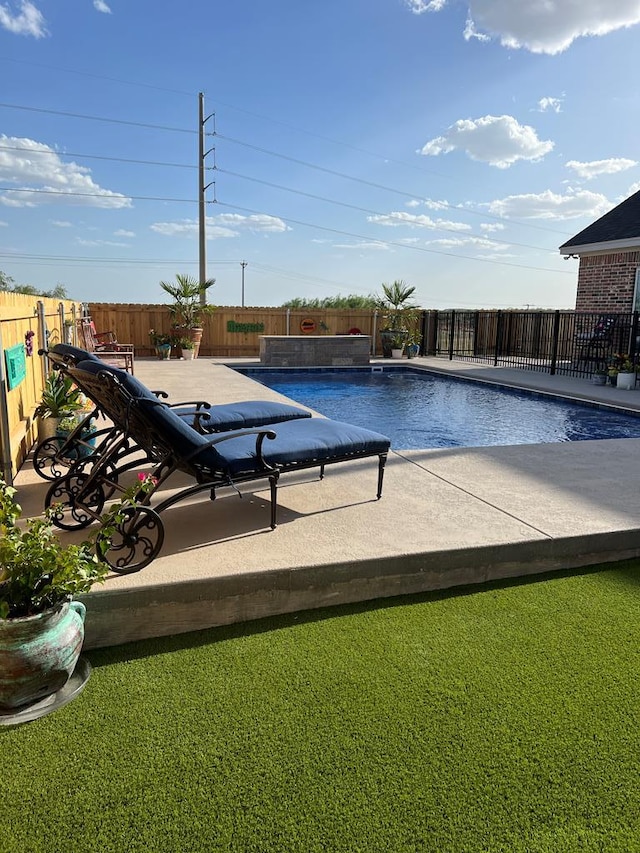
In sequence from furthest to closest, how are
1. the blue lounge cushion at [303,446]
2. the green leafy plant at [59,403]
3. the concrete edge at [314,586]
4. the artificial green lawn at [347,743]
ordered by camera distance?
the green leafy plant at [59,403] < the blue lounge cushion at [303,446] < the concrete edge at [314,586] < the artificial green lawn at [347,743]

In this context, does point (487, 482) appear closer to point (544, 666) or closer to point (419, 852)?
point (544, 666)

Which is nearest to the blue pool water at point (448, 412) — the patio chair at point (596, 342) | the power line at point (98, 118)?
the patio chair at point (596, 342)

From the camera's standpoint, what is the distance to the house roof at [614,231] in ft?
46.1

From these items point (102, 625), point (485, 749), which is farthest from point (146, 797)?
point (485, 749)

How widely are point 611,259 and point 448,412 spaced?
8111mm

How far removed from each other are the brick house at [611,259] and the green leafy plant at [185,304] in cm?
1021

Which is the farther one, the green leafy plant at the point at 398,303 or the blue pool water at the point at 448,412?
the green leafy plant at the point at 398,303

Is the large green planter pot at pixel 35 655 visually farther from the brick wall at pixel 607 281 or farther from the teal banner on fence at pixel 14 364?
the brick wall at pixel 607 281

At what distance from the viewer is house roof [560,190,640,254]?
46.1ft

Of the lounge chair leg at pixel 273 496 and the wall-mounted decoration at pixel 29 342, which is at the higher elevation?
the wall-mounted decoration at pixel 29 342

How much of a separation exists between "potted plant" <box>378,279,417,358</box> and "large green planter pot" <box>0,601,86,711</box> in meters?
16.9

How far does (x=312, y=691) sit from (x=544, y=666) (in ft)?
3.14

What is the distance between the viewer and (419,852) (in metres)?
1.62

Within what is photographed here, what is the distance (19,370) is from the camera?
173 inches
